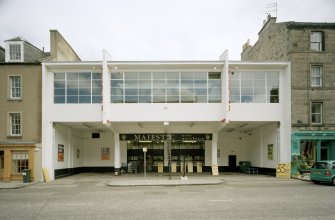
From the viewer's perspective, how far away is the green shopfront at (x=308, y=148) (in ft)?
86.2

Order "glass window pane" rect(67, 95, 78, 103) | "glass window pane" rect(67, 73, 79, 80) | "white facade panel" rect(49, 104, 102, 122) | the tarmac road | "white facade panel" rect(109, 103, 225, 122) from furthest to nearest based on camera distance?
1. "glass window pane" rect(67, 73, 79, 80)
2. "glass window pane" rect(67, 95, 78, 103)
3. "white facade panel" rect(109, 103, 225, 122)
4. "white facade panel" rect(49, 104, 102, 122)
5. the tarmac road

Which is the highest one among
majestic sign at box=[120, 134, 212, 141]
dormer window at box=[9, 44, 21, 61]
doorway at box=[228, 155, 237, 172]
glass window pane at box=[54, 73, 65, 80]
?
dormer window at box=[9, 44, 21, 61]

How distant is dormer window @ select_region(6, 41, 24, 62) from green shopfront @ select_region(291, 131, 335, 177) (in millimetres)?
21850

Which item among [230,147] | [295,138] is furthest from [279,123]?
[230,147]

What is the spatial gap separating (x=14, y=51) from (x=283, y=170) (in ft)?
74.3

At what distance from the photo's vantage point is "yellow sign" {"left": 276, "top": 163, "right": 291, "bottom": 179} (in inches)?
1035

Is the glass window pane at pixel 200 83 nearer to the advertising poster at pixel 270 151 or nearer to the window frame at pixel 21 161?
the advertising poster at pixel 270 151

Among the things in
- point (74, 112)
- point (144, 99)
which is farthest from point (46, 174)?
point (144, 99)

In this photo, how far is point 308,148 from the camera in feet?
90.2

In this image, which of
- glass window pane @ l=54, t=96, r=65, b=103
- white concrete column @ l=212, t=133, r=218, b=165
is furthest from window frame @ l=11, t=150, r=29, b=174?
white concrete column @ l=212, t=133, r=218, b=165

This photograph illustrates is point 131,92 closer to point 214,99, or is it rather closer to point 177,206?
point 214,99

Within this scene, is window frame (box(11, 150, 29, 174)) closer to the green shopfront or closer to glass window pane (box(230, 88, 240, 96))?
glass window pane (box(230, 88, 240, 96))

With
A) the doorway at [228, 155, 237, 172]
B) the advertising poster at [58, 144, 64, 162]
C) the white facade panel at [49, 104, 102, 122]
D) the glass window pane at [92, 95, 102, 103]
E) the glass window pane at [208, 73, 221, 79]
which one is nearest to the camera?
the white facade panel at [49, 104, 102, 122]

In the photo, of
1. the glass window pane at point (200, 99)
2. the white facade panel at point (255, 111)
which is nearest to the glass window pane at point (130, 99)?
the glass window pane at point (200, 99)
